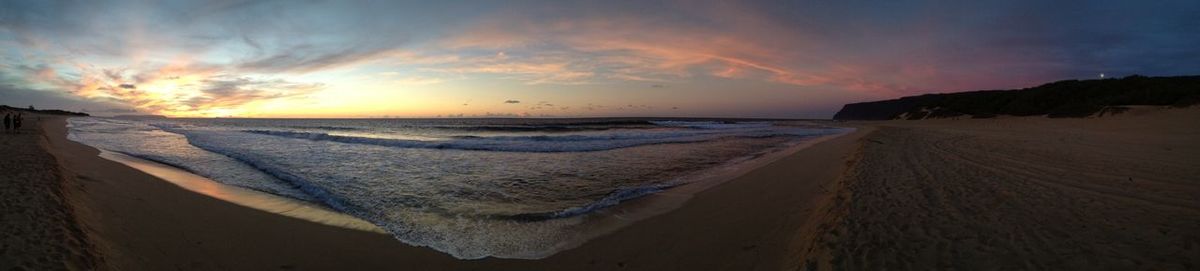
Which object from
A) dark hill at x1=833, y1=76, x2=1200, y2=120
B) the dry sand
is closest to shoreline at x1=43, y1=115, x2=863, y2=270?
the dry sand

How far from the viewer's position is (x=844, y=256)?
440 cm

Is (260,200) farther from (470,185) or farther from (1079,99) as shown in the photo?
(1079,99)

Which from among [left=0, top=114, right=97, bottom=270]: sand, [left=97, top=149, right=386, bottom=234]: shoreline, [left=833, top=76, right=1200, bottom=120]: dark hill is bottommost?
Answer: [left=97, top=149, right=386, bottom=234]: shoreline

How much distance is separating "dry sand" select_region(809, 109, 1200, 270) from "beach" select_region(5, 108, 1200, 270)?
2 centimetres

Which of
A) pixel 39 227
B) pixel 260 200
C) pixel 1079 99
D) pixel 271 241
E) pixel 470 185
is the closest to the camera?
pixel 39 227

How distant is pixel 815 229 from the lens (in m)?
5.51

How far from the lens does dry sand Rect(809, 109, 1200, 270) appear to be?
411cm

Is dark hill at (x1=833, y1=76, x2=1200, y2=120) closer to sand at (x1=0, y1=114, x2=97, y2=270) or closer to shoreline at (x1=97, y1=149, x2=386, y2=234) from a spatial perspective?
shoreline at (x1=97, y1=149, x2=386, y2=234)

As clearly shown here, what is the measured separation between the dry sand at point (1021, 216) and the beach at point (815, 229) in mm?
23

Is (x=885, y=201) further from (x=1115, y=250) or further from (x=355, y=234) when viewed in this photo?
(x=355, y=234)

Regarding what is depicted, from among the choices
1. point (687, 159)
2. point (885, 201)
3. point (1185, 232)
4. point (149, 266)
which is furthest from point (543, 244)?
point (687, 159)

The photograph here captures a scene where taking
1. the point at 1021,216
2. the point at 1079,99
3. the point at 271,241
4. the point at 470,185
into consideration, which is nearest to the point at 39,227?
the point at 271,241

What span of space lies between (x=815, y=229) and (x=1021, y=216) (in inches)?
94.9

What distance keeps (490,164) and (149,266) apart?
994 centimetres
